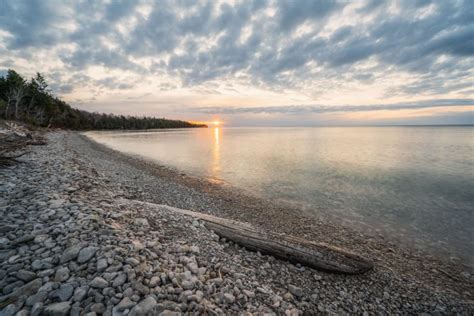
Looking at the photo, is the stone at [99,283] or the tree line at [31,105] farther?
the tree line at [31,105]

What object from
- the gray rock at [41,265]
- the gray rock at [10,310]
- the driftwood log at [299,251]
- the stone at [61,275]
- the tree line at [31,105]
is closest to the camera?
the gray rock at [10,310]

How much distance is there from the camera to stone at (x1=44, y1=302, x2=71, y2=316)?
274 centimetres

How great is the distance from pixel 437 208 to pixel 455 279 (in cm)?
Answer: 881

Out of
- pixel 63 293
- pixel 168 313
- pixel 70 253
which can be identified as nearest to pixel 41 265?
pixel 70 253

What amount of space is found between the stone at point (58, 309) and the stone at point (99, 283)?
0.39 meters

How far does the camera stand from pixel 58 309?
279 centimetres

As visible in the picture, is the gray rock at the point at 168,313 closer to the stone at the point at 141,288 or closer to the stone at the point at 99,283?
the stone at the point at 141,288

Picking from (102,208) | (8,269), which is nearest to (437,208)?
(102,208)

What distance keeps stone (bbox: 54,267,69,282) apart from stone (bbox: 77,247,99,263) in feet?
0.91

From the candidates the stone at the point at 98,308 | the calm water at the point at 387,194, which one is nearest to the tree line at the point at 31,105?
the calm water at the point at 387,194

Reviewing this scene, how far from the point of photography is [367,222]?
36.8ft

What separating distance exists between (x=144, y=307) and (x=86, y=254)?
1.70m

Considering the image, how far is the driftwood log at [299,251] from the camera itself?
19.8 feet

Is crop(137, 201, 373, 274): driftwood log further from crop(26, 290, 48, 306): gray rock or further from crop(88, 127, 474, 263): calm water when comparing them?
crop(88, 127, 474, 263): calm water
